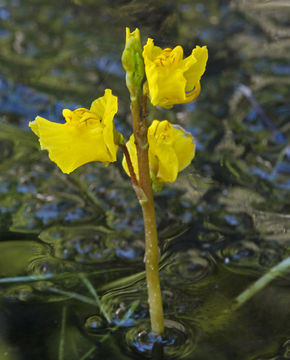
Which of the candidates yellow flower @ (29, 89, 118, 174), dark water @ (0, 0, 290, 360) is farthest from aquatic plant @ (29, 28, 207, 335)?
dark water @ (0, 0, 290, 360)

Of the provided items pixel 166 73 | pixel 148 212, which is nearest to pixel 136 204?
pixel 148 212

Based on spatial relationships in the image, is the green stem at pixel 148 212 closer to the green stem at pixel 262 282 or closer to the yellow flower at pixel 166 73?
the yellow flower at pixel 166 73

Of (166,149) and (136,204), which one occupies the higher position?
(166,149)

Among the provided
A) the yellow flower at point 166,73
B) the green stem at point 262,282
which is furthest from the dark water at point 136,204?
the yellow flower at point 166,73

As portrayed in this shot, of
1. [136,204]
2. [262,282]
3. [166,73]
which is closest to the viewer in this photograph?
[166,73]

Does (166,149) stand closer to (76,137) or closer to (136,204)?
(76,137)

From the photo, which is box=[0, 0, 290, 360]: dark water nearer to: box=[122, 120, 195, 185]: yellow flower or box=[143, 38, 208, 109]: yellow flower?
box=[122, 120, 195, 185]: yellow flower
